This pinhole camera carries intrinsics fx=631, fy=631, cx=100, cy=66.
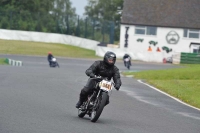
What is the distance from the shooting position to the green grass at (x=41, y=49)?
198ft

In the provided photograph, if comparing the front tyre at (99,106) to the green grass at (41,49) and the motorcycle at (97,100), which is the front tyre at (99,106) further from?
the green grass at (41,49)

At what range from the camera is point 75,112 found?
15219 mm

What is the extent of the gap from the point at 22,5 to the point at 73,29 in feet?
62.3

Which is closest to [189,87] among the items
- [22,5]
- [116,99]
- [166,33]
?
[116,99]

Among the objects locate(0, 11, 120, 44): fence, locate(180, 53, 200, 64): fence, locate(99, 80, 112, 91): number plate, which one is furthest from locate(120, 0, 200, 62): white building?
locate(99, 80, 112, 91): number plate

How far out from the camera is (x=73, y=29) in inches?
2813

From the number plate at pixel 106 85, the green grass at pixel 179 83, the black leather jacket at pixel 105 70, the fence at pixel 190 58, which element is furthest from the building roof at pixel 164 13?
the number plate at pixel 106 85

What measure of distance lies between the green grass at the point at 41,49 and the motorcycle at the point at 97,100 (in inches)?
1814

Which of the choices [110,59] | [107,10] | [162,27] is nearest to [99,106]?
[110,59]

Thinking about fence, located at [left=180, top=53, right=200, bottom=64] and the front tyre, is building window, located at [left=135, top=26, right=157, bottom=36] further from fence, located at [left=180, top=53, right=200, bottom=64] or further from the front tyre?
the front tyre

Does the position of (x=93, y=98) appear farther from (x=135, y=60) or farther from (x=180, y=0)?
(x=180, y=0)

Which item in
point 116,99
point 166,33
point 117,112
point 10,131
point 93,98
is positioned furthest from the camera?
point 166,33

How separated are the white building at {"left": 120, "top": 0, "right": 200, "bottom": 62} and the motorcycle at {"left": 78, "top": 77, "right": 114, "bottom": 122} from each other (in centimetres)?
5325

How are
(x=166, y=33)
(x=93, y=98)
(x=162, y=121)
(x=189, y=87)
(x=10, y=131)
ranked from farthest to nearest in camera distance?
1. (x=166, y=33)
2. (x=189, y=87)
3. (x=162, y=121)
4. (x=93, y=98)
5. (x=10, y=131)
